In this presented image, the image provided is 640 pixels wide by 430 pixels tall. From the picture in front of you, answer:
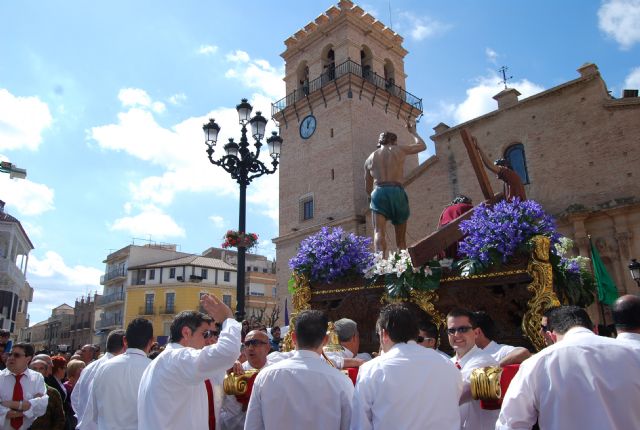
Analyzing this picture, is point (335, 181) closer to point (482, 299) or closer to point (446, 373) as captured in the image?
point (482, 299)

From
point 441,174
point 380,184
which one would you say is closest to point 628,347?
point 380,184

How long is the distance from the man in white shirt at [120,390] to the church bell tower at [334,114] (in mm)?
20630

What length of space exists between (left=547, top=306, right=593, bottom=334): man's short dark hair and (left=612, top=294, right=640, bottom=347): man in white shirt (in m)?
0.36

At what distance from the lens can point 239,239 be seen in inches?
392

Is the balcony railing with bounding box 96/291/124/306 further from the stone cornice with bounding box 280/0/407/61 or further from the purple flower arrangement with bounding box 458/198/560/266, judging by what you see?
the purple flower arrangement with bounding box 458/198/560/266

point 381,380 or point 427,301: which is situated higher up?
point 427,301

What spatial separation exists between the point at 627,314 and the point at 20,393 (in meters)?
5.80

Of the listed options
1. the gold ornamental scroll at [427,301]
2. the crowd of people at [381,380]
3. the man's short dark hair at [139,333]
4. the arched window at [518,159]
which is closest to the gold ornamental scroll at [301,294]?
the gold ornamental scroll at [427,301]

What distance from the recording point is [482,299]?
5.56m

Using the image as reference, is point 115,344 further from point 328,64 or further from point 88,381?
point 328,64

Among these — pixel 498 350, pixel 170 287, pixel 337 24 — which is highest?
pixel 337 24

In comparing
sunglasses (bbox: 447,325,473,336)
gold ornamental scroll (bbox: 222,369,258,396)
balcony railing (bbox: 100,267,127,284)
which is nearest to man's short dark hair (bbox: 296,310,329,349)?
gold ornamental scroll (bbox: 222,369,258,396)

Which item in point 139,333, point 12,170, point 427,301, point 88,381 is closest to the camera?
point 139,333

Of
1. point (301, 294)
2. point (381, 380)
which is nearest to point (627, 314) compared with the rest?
point (381, 380)
